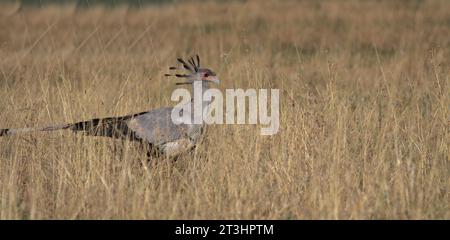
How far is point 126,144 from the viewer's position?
5.91m

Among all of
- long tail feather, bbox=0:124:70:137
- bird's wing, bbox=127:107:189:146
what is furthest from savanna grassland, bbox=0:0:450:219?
bird's wing, bbox=127:107:189:146

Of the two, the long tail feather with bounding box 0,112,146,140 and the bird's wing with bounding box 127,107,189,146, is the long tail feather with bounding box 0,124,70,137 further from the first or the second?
the bird's wing with bounding box 127,107,189,146

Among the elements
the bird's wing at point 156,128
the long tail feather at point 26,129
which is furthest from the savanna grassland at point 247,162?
the bird's wing at point 156,128

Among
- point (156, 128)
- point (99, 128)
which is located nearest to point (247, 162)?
point (156, 128)

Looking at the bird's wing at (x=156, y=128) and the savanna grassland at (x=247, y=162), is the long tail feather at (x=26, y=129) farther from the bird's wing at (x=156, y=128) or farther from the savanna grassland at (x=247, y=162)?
the bird's wing at (x=156, y=128)

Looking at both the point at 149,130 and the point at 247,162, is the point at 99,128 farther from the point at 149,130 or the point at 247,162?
the point at 247,162

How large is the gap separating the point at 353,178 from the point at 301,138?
0.69 m

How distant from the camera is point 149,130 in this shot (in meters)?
6.27

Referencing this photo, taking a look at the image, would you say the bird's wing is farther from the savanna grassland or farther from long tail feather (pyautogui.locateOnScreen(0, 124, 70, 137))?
long tail feather (pyautogui.locateOnScreen(0, 124, 70, 137))

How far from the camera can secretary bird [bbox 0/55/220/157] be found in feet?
20.2

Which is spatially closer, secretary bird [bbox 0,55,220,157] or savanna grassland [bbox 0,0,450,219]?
savanna grassland [bbox 0,0,450,219]

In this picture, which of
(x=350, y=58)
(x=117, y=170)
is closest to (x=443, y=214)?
(x=117, y=170)

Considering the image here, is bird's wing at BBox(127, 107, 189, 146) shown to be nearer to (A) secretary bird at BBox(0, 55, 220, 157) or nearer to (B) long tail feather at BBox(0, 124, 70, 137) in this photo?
(A) secretary bird at BBox(0, 55, 220, 157)

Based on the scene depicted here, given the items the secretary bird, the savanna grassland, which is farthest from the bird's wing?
the savanna grassland
